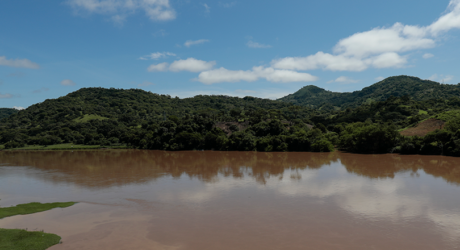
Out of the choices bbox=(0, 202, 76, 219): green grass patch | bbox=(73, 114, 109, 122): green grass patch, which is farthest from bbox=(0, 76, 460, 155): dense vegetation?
bbox=(0, 202, 76, 219): green grass patch

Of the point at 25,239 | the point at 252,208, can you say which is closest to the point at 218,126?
the point at 252,208

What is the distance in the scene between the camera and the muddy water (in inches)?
461

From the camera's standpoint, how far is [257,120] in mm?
58406

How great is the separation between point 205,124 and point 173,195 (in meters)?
37.7

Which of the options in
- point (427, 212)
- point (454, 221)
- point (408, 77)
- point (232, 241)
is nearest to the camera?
point (232, 241)

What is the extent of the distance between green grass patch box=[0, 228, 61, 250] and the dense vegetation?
38.2m

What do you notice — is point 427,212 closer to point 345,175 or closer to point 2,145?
point 345,175

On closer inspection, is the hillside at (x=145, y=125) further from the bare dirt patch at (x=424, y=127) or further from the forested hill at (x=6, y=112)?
the forested hill at (x=6, y=112)

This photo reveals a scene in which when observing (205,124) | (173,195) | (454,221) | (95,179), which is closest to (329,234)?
(454,221)

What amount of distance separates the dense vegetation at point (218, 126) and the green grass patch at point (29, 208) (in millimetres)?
34603

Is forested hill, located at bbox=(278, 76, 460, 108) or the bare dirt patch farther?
forested hill, located at bbox=(278, 76, 460, 108)

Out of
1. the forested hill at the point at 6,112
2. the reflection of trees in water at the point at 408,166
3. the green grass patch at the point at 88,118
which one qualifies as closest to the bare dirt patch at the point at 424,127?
the reflection of trees in water at the point at 408,166

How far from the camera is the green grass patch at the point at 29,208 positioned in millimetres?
15211

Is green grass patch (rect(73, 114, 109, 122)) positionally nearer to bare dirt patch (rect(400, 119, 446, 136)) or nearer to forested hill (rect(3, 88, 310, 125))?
forested hill (rect(3, 88, 310, 125))
